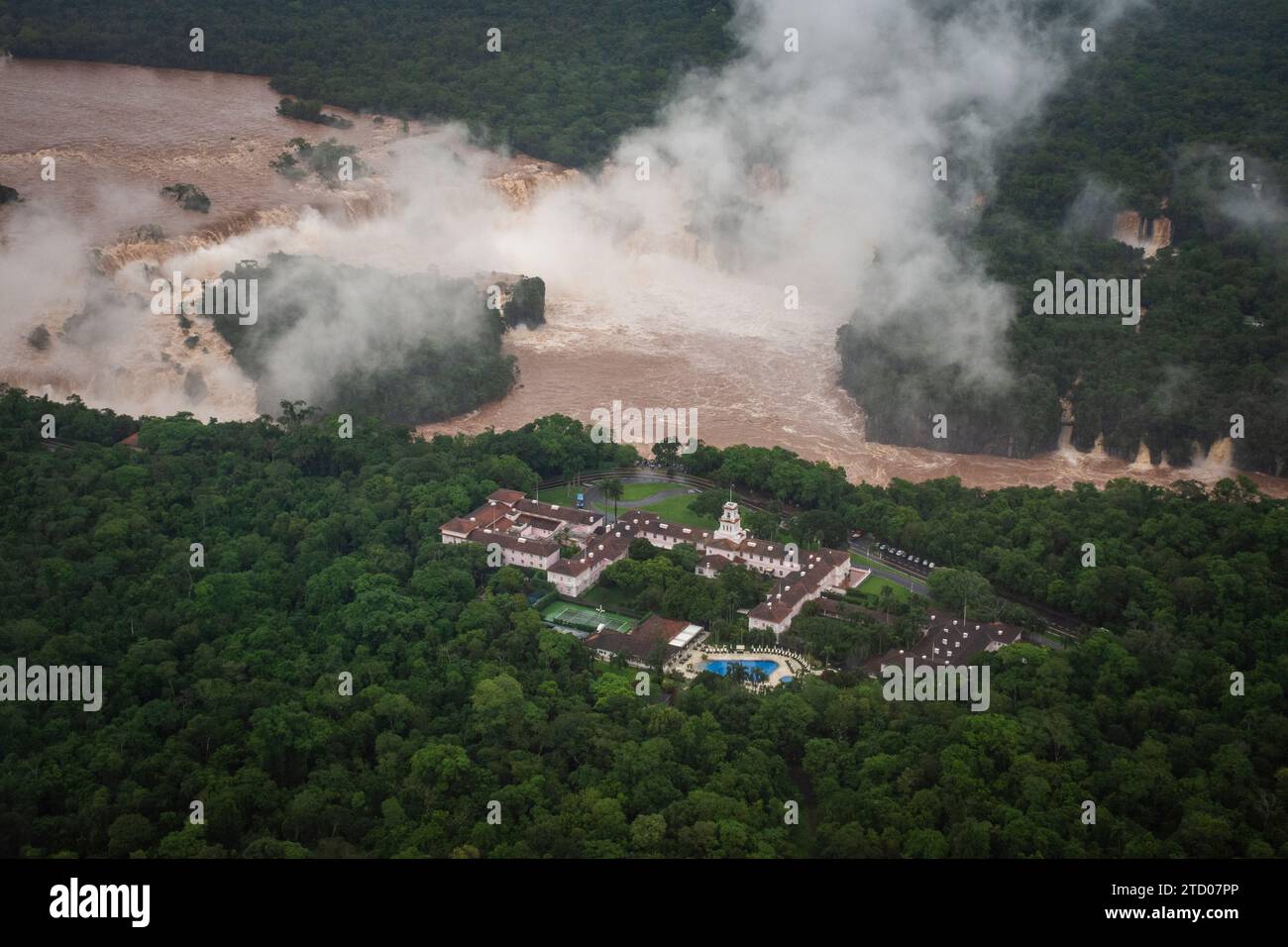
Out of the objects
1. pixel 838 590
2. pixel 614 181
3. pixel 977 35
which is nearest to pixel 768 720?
pixel 838 590

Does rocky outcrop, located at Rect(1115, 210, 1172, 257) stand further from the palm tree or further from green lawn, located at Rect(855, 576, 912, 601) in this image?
green lawn, located at Rect(855, 576, 912, 601)

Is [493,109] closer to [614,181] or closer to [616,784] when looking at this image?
[614,181]

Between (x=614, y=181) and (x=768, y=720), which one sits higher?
(x=614, y=181)

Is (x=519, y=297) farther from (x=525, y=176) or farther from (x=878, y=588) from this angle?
(x=878, y=588)

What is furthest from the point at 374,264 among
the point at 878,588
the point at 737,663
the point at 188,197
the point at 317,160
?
the point at 737,663

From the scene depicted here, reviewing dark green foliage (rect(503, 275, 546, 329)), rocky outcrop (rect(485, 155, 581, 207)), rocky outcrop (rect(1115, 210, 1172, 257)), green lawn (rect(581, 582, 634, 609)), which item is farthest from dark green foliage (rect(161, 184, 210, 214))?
rocky outcrop (rect(1115, 210, 1172, 257))
